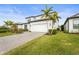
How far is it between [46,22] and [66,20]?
0.33 m

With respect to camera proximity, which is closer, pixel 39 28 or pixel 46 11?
pixel 46 11

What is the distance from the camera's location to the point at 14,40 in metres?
3.76

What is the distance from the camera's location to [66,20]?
370 centimetres

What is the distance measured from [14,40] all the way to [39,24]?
498 millimetres

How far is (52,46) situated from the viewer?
3.67 metres

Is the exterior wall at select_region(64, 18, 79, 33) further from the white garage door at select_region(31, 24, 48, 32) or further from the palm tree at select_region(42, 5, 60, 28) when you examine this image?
the white garage door at select_region(31, 24, 48, 32)

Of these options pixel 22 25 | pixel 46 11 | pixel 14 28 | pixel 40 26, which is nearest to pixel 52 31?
pixel 40 26

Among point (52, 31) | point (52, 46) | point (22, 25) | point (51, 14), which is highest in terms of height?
point (51, 14)

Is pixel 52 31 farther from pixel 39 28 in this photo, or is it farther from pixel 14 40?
pixel 14 40

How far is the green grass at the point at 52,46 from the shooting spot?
3.62m

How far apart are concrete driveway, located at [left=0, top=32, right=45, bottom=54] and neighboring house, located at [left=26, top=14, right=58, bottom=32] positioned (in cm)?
9

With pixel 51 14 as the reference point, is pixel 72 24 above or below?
below
